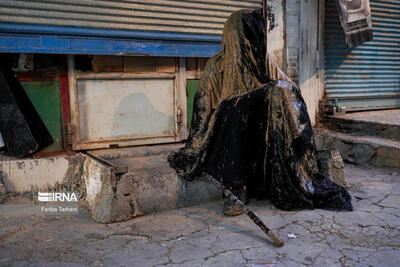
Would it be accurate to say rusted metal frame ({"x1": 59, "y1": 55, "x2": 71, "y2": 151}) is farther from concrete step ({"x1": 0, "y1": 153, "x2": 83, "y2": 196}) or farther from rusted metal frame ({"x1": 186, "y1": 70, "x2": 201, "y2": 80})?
rusted metal frame ({"x1": 186, "y1": 70, "x2": 201, "y2": 80})

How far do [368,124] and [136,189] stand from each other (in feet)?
13.5

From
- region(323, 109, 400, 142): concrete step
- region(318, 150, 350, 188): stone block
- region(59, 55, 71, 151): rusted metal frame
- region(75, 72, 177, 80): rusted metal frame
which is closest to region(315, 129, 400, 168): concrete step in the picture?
region(323, 109, 400, 142): concrete step

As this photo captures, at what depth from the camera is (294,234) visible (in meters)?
2.75

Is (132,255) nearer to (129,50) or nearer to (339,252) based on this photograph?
(339,252)

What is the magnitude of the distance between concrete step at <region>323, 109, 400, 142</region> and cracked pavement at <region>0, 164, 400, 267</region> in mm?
2230

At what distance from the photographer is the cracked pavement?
235 cm

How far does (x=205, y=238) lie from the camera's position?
2.74m

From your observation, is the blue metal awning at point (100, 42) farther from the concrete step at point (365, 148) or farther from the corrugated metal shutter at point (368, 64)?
the corrugated metal shutter at point (368, 64)

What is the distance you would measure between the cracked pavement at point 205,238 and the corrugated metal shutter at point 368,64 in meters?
3.50

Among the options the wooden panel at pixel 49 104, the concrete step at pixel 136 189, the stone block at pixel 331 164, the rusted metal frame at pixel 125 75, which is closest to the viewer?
the concrete step at pixel 136 189

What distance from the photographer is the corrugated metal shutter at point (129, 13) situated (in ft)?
12.4

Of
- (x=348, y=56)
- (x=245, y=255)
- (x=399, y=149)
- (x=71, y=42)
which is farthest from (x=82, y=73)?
(x=348, y=56)

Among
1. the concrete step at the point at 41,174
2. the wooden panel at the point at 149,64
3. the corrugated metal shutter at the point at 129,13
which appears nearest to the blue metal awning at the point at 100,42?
the corrugated metal shutter at the point at 129,13

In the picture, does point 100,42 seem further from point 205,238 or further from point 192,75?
point 205,238
